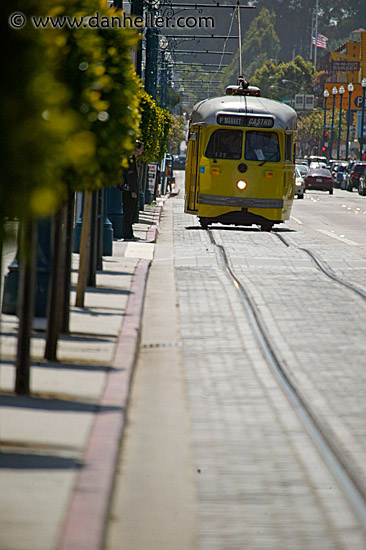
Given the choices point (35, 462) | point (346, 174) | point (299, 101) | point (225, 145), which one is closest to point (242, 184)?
point (225, 145)

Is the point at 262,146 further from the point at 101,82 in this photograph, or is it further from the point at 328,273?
the point at 101,82

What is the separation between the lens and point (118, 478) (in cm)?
645

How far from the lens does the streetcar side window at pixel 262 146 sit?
27844mm

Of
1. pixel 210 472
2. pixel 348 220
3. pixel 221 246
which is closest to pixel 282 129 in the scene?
pixel 221 246

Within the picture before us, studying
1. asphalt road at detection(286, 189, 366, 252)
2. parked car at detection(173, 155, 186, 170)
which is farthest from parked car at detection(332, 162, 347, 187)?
parked car at detection(173, 155, 186, 170)

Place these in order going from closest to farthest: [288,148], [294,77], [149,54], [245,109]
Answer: [245,109] → [288,148] → [149,54] → [294,77]

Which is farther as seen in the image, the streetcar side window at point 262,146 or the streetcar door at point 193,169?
the streetcar door at point 193,169

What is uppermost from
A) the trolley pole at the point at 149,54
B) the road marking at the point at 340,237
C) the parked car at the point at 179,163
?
the trolley pole at the point at 149,54

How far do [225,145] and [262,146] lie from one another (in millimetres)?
936

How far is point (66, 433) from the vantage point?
7.00 metres

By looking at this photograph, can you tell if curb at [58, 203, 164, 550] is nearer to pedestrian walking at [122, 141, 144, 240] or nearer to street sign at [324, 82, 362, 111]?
pedestrian walking at [122, 141, 144, 240]

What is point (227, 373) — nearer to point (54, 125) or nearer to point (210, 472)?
point (210, 472)

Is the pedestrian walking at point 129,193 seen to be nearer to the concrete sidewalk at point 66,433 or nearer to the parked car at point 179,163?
the concrete sidewalk at point 66,433

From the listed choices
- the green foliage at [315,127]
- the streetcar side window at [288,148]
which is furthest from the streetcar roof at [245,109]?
the green foliage at [315,127]
